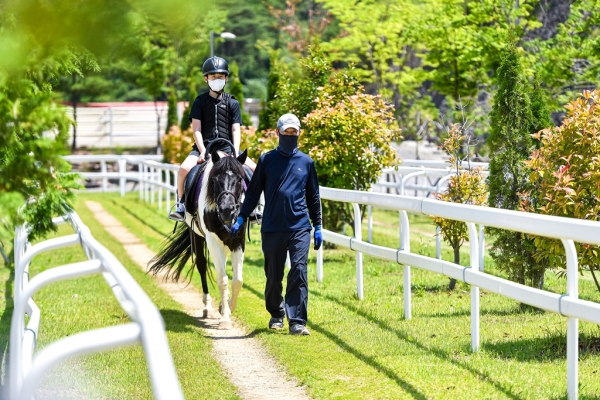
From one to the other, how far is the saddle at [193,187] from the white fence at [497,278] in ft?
5.81

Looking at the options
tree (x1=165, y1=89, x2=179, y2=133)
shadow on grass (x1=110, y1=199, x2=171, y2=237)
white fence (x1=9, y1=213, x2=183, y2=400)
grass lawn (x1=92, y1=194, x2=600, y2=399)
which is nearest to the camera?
white fence (x1=9, y1=213, x2=183, y2=400)

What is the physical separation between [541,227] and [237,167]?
416cm

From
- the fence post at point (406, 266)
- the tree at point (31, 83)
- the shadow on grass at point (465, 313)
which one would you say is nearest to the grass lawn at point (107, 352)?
the fence post at point (406, 266)

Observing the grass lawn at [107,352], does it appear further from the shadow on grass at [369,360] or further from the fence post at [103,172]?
the fence post at [103,172]

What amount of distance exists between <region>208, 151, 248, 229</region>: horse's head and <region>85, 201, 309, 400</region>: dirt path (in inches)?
44.8

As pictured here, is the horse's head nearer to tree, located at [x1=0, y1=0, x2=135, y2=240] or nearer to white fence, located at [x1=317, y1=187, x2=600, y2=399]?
white fence, located at [x1=317, y1=187, x2=600, y2=399]

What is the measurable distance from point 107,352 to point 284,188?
2.25m

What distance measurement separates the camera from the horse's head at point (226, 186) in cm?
959

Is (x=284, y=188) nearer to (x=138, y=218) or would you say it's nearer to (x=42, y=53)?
(x=42, y=53)

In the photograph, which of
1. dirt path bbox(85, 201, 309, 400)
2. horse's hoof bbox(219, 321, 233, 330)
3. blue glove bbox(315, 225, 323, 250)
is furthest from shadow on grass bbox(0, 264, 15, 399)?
blue glove bbox(315, 225, 323, 250)

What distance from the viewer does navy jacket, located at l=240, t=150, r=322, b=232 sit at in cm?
924

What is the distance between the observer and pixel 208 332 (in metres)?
9.70

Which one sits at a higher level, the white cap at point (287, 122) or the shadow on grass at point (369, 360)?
the white cap at point (287, 122)

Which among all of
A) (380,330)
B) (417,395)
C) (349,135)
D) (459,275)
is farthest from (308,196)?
(349,135)
